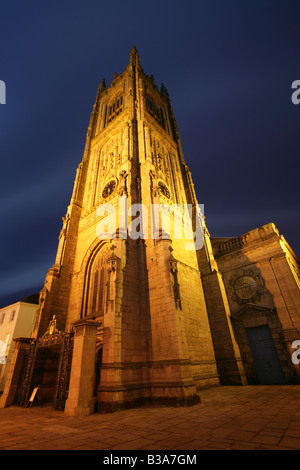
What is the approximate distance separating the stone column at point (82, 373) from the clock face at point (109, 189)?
11.7 metres

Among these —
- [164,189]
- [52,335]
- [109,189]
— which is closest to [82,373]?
[52,335]

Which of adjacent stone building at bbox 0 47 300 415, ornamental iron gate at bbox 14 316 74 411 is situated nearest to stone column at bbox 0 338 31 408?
adjacent stone building at bbox 0 47 300 415

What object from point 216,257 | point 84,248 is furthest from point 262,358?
point 84,248

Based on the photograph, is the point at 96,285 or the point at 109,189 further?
the point at 109,189

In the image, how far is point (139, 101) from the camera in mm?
23109

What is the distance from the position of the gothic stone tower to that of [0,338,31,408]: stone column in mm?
1177

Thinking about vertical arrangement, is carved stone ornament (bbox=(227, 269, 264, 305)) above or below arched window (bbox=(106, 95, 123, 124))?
below

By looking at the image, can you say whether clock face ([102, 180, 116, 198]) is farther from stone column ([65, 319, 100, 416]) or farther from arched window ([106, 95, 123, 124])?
arched window ([106, 95, 123, 124])

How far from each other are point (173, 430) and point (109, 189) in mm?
16379

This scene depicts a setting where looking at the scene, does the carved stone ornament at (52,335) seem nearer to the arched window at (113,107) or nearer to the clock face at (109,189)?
the clock face at (109,189)

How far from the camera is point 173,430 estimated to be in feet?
17.3

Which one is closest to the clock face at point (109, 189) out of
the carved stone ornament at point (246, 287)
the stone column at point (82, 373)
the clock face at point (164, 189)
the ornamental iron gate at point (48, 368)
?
the clock face at point (164, 189)

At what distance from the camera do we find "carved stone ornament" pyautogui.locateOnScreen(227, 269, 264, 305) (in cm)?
1502

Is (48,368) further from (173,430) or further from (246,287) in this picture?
(246,287)
